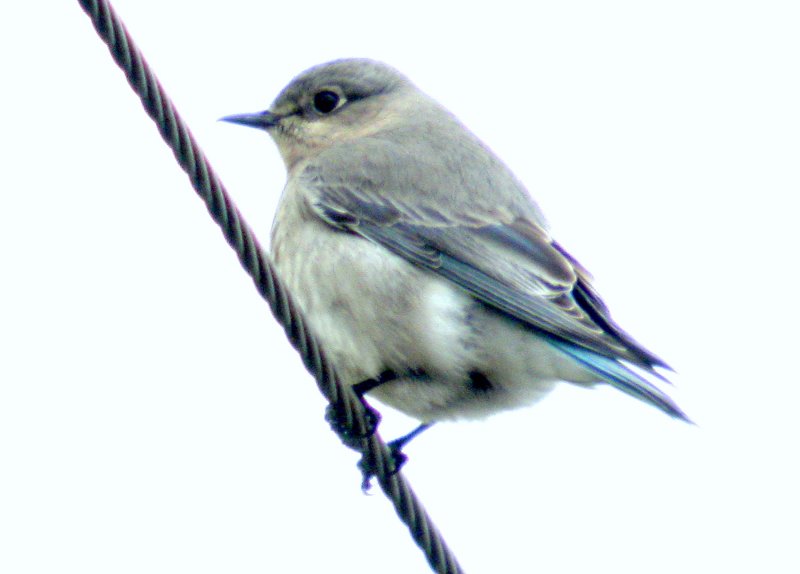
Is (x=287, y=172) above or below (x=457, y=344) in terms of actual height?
above

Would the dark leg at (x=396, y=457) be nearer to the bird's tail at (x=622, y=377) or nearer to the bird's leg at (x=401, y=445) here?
the bird's leg at (x=401, y=445)

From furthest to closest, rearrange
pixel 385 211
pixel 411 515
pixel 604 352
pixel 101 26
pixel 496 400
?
pixel 385 211 < pixel 496 400 < pixel 604 352 < pixel 411 515 < pixel 101 26

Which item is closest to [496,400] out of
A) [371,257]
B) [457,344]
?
[457,344]

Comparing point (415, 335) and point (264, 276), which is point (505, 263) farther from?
point (264, 276)

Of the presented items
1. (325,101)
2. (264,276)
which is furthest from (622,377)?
(325,101)

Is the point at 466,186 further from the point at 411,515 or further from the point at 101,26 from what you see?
the point at 101,26

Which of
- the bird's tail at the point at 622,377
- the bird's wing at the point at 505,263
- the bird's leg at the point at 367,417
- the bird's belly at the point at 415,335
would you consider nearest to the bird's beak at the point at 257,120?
the bird's wing at the point at 505,263

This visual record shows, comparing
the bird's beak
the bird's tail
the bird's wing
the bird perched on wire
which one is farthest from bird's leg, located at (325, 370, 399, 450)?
the bird's beak

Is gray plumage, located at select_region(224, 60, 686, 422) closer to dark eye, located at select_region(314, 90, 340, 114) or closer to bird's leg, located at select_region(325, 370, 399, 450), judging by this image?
bird's leg, located at select_region(325, 370, 399, 450)
